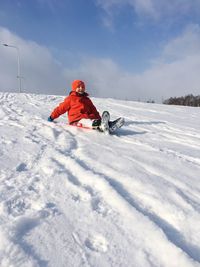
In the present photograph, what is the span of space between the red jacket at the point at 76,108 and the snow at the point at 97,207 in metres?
2.08

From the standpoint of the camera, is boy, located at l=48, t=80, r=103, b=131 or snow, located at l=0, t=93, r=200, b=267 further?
boy, located at l=48, t=80, r=103, b=131

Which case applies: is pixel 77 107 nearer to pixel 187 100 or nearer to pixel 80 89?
pixel 80 89

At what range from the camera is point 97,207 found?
6.78 ft

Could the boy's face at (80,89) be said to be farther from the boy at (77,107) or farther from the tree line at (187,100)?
the tree line at (187,100)

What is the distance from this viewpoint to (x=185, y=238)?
1.72 m

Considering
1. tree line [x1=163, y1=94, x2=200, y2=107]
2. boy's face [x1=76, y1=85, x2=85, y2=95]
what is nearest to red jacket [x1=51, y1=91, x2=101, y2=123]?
boy's face [x1=76, y1=85, x2=85, y2=95]

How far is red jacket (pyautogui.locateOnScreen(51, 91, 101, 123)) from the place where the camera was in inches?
230

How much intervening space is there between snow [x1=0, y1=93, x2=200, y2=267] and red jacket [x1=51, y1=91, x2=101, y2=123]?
2.08m

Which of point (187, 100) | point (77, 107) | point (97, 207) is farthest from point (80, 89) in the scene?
point (187, 100)

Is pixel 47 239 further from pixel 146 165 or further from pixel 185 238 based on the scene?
pixel 146 165

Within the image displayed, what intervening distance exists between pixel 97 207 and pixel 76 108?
3.98 meters

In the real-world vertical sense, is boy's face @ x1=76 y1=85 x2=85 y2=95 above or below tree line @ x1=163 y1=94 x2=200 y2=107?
above

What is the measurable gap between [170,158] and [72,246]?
2.16 m

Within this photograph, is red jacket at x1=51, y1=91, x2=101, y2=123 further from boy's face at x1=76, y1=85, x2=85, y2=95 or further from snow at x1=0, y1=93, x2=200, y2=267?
snow at x1=0, y1=93, x2=200, y2=267
